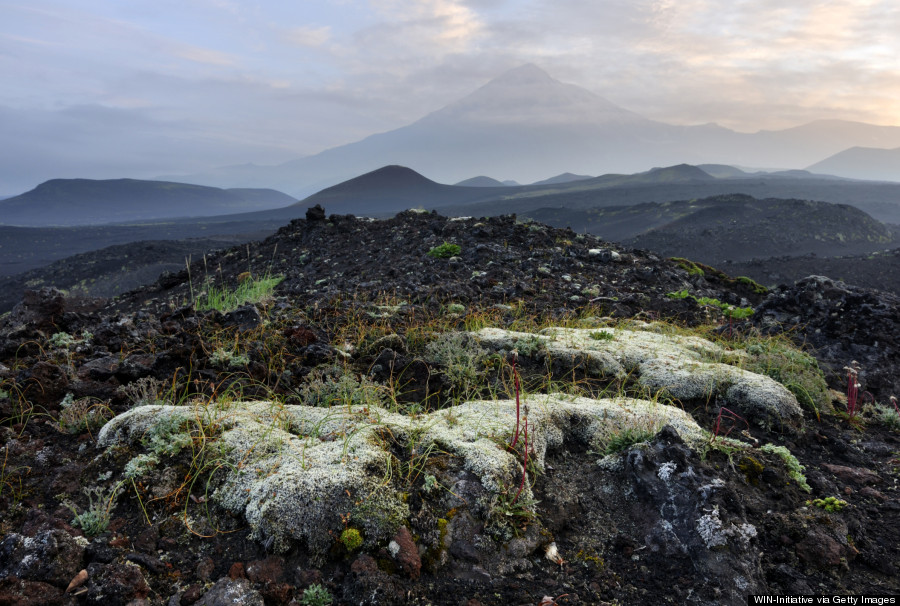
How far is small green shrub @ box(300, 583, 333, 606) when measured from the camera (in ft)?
7.70

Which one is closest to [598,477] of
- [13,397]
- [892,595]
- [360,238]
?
[892,595]

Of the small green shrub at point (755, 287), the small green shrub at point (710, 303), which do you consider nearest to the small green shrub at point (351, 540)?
the small green shrub at point (710, 303)

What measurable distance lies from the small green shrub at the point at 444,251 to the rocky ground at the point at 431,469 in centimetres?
620

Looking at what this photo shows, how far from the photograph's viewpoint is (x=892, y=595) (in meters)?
2.64

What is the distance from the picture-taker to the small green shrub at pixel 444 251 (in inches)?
486

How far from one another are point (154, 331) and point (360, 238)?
9.97 metres

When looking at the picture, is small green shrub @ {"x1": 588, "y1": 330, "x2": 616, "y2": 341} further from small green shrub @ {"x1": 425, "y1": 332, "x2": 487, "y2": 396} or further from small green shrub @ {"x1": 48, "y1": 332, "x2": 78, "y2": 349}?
small green shrub @ {"x1": 48, "y1": 332, "x2": 78, "y2": 349}

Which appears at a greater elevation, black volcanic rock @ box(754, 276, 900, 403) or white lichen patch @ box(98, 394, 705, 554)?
white lichen patch @ box(98, 394, 705, 554)

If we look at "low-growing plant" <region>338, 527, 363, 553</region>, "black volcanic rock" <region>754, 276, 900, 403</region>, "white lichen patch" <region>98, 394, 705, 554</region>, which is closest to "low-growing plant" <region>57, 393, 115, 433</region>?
"white lichen patch" <region>98, 394, 705, 554</region>

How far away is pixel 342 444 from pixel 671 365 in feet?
12.3

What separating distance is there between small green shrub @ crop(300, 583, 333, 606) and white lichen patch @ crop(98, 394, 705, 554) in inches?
9.8

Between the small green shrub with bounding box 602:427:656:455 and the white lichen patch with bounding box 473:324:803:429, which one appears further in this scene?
the white lichen patch with bounding box 473:324:803:429

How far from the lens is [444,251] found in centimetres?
1242

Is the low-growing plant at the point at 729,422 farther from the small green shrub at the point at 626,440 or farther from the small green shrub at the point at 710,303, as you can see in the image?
the small green shrub at the point at 710,303
